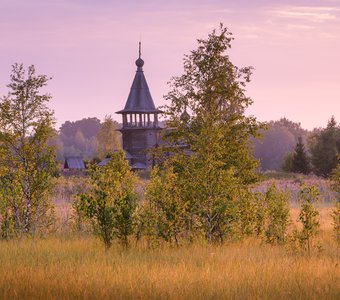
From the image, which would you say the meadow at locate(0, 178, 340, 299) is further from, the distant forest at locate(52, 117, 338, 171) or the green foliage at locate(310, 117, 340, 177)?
the distant forest at locate(52, 117, 338, 171)

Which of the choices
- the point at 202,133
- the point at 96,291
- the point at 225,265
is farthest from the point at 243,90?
the point at 96,291

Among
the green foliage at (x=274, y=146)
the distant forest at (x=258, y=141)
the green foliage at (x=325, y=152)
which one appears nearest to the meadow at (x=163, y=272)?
the green foliage at (x=325, y=152)

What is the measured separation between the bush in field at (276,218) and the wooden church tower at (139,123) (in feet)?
144

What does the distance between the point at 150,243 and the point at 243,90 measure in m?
6.39

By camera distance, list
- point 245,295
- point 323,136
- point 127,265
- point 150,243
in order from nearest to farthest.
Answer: point 245,295, point 127,265, point 150,243, point 323,136

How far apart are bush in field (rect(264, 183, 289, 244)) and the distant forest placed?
5402 centimetres

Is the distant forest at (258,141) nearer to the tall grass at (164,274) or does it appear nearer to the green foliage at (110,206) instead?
the green foliage at (110,206)

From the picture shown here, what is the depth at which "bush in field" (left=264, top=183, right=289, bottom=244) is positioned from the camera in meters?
16.2

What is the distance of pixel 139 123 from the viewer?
203ft

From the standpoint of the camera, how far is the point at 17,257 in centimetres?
1196

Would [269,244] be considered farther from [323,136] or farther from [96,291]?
[323,136]

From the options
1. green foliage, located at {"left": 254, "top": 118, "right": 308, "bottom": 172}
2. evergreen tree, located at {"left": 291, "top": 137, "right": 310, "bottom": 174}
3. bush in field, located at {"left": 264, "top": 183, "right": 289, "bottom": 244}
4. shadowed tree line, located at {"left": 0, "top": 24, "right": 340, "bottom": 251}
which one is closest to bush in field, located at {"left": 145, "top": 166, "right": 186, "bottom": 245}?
shadowed tree line, located at {"left": 0, "top": 24, "right": 340, "bottom": 251}

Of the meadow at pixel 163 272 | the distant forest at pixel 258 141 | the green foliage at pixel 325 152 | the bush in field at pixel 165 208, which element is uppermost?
the distant forest at pixel 258 141

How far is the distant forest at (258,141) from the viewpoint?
110438mm
